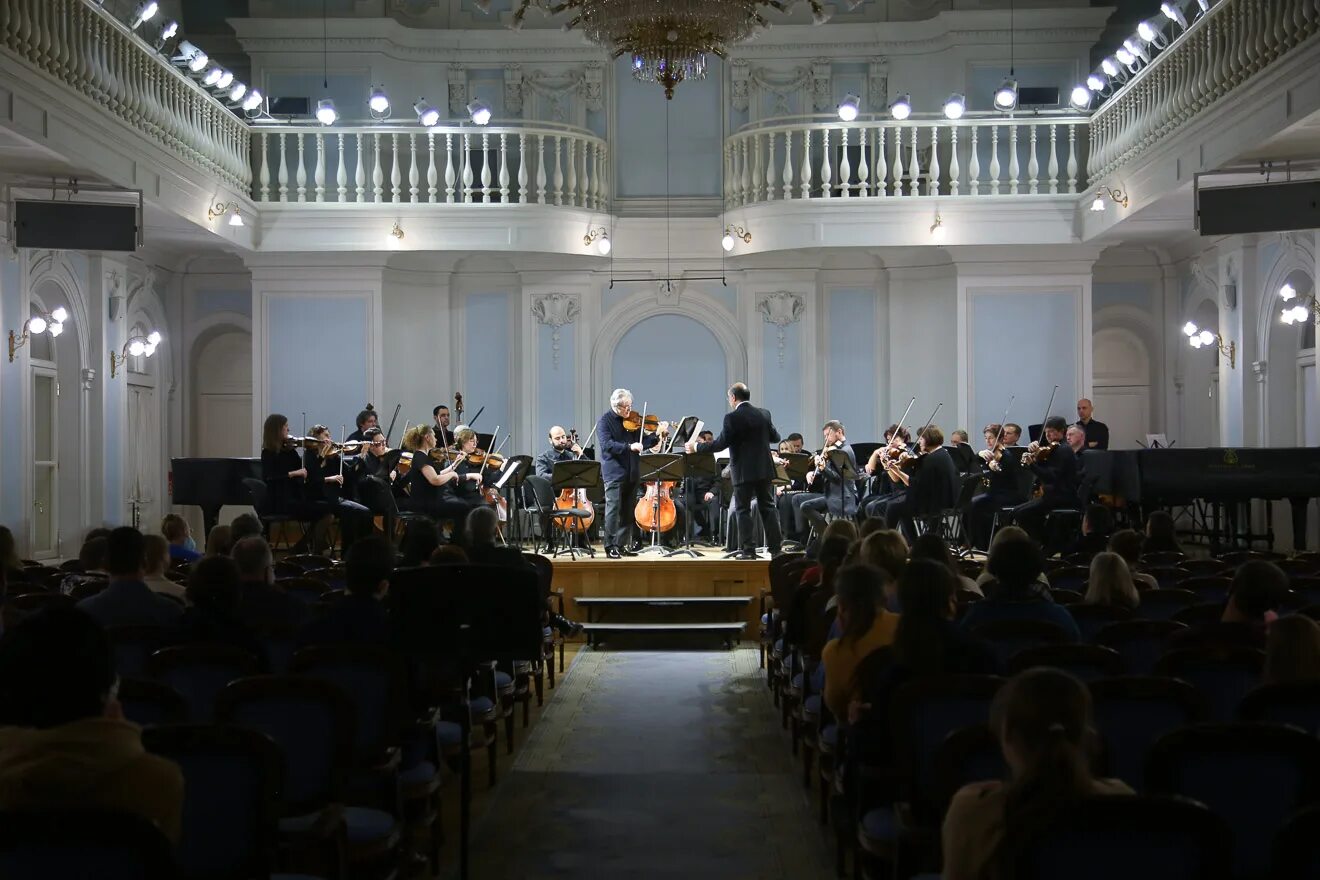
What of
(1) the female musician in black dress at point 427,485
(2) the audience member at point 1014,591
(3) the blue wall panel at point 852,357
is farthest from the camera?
(3) the blue wall panel at point 852,357

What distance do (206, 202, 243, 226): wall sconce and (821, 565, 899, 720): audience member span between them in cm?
1072

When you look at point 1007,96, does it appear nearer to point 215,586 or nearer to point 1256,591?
point 1256,591

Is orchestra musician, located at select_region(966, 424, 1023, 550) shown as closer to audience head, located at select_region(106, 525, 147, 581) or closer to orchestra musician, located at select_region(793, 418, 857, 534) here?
orchestra musician, located at select_region(793, 418, 857, 534)

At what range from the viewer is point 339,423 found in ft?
53.5

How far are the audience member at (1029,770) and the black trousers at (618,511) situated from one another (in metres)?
9.56

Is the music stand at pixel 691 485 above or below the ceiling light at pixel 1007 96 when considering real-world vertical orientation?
below

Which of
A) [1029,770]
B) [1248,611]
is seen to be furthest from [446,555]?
[1029,770]

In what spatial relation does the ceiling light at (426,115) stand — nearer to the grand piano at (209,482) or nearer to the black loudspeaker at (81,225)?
the grand piano at (209,482)

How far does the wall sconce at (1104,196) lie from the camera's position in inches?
539

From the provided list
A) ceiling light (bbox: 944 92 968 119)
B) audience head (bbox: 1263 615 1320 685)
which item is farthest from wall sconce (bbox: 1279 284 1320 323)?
audience head (bbox: 1263 615 1320 685)

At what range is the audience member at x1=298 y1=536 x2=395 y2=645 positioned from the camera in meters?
5.04

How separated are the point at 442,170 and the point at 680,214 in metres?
3.04

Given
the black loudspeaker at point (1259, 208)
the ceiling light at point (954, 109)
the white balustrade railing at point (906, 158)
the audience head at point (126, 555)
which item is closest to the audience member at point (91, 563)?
the audience head at point (126, 555)

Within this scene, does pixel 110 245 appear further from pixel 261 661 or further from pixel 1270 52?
pixel 1270 52
